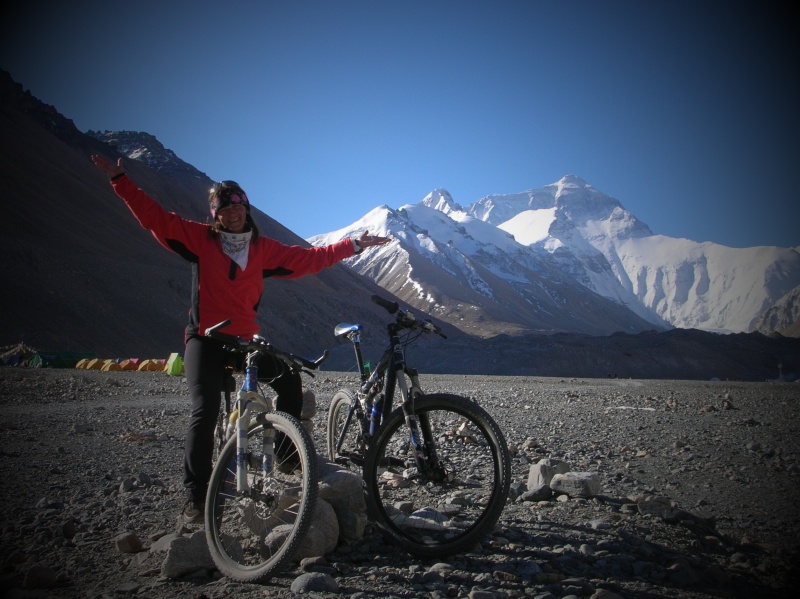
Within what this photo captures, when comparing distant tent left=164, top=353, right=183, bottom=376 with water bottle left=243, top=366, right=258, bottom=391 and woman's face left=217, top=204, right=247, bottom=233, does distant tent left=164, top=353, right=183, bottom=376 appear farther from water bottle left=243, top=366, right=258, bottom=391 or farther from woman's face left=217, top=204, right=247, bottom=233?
water bottle left=243, top=366, right=258, bottom=391

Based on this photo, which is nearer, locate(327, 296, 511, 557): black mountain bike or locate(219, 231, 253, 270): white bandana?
locate(327, 296, 511, 557): black mountain bike

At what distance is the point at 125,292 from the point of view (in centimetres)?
4553

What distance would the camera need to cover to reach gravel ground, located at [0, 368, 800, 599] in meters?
2.86

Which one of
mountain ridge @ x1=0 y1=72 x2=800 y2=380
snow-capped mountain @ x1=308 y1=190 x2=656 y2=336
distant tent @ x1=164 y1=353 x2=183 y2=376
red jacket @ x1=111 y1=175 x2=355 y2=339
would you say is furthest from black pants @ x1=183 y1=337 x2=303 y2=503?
snow-capped mountain @ x1=308 y1=190 x2=656 y2=336

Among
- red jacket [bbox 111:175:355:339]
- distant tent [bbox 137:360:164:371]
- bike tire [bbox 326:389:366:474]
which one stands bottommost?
distant tent [bbox 137:360:164:371]

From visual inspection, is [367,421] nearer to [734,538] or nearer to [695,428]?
[734,538]

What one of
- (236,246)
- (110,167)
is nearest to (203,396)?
(236,246)

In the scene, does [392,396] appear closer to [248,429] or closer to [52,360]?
[248,429]

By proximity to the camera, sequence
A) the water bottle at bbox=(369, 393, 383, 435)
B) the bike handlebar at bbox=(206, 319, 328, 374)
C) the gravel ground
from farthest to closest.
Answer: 1. the water bottle at bbox=(369, 393, 383, 435)
2. the bike handlebar at bbox=(206, 319, 328, 374)
3. the gravel ground

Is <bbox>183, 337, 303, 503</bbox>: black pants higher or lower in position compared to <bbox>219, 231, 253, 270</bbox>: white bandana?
lower

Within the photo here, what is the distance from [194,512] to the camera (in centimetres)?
343

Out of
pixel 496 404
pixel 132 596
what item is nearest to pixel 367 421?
pixel 132 596

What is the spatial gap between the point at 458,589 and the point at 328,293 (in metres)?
79.6

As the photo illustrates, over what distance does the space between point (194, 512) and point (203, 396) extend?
2.54ft
